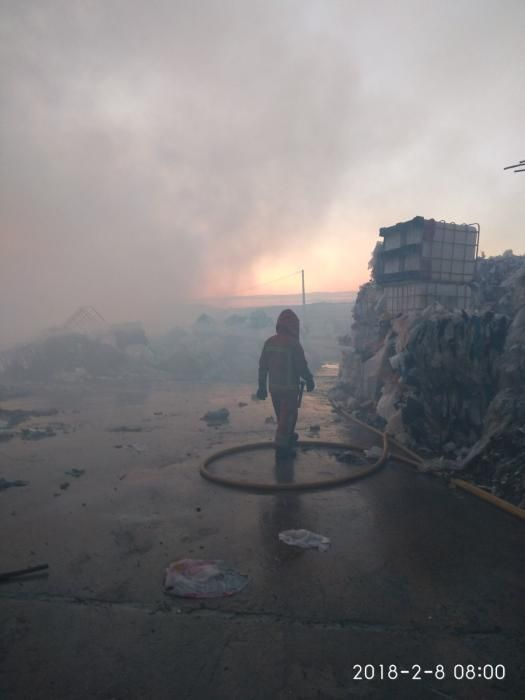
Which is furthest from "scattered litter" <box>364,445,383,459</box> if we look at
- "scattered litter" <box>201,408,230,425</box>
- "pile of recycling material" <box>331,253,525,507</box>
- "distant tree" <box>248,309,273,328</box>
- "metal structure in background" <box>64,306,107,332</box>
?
"metal structure in background" <box>64,306,107,332</box>

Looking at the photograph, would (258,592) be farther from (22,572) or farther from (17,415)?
(17,415)

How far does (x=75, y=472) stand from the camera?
5.41 m

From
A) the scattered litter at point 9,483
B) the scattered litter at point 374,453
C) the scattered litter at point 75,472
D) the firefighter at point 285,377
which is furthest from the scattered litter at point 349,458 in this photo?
the scattered litter at point 9,483

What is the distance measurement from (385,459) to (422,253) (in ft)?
18.2

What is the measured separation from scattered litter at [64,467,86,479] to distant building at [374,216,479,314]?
729 cm

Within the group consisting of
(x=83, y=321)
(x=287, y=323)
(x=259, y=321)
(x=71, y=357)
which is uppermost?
(x=259, y=321)

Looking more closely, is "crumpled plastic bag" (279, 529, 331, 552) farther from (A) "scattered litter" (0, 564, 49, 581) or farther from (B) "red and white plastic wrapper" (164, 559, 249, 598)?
(A) "scattered litter" (0, 564, 49, 581)

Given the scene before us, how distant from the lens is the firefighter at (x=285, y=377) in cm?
593

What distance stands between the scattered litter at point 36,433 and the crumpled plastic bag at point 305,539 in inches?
218

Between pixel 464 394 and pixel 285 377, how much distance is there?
2571 millimetres

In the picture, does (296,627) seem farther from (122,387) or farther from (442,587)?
(122,387)

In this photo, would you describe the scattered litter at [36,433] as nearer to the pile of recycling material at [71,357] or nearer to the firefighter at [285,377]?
the firefighter at [285,377]

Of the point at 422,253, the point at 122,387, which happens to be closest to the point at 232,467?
the point at 422,253

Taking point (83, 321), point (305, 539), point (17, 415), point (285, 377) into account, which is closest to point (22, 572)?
point (305, 539)
